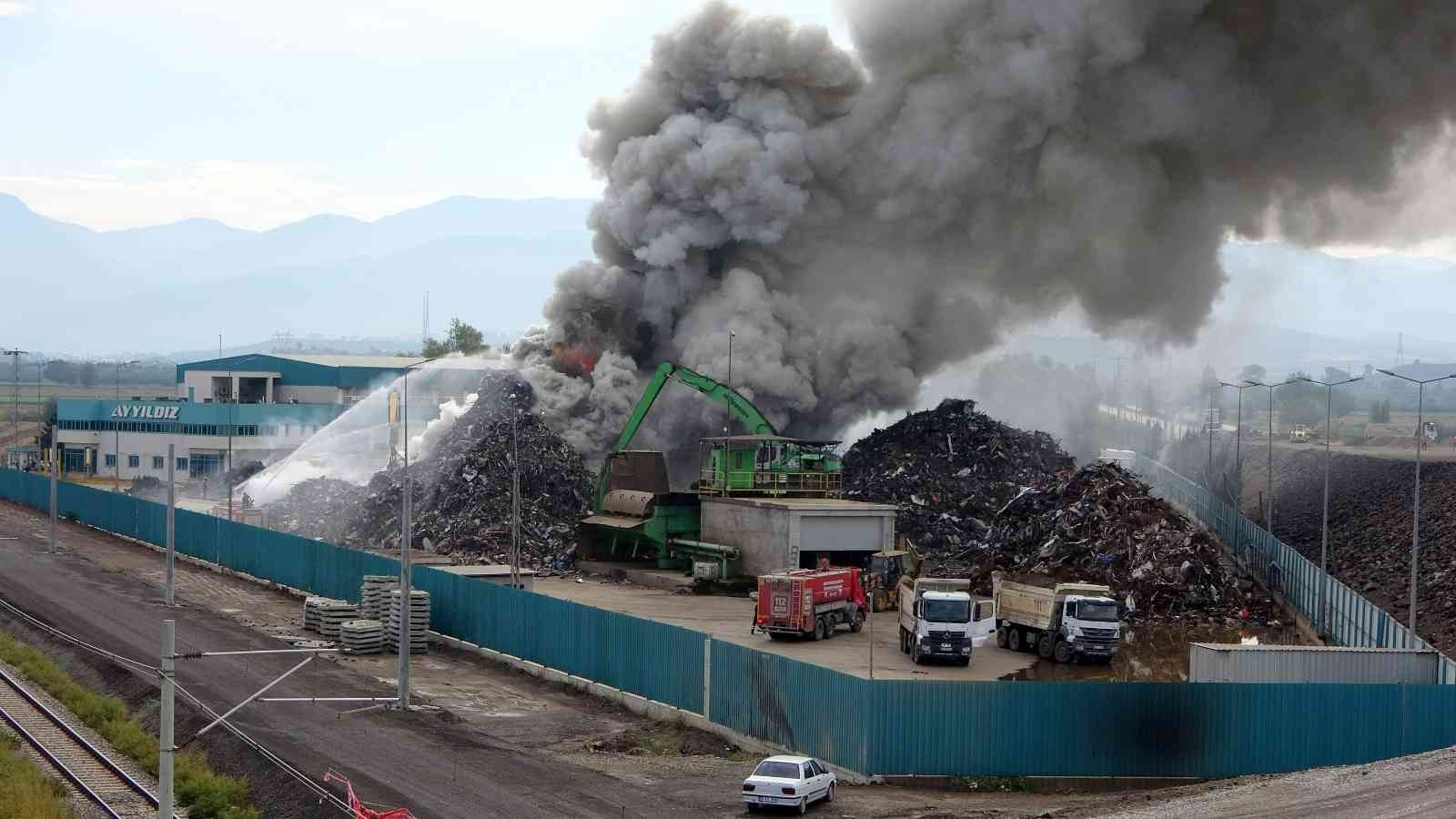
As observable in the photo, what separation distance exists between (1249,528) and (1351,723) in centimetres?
3433

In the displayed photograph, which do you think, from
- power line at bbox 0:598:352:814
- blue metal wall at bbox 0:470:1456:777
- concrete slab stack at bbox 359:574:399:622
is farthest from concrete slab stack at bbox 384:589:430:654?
blue metal wall at bbox 0:470:1456:777

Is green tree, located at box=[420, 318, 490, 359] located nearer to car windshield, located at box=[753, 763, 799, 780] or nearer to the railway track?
the railway track

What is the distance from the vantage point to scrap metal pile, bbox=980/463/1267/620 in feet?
166

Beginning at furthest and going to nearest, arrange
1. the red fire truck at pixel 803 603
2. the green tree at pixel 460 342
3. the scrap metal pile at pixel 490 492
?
the green tree at pixel 460 342 < the scrap metal pile at pixel 490 492 < the red fire truck at pixel 803 603

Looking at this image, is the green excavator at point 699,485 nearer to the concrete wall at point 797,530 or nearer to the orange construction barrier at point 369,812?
the concrete wall at point 797,530

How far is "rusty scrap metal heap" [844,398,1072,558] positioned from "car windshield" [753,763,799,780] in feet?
116

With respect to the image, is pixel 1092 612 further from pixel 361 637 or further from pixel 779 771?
pixel 361 637

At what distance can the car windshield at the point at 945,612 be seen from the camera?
39594mm

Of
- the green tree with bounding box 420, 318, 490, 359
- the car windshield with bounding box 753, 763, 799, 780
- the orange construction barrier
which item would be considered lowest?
the orange construction barrier

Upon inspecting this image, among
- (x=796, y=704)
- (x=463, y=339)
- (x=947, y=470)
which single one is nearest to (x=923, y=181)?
(x=947, y=470)

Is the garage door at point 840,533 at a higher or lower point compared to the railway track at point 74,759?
higher

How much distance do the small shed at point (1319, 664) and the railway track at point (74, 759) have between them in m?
21.0

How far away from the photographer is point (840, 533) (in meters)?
Answer: 52.8

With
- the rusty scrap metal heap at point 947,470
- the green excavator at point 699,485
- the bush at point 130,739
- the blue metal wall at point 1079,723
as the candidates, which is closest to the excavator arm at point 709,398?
the green excavator at point 699,485
